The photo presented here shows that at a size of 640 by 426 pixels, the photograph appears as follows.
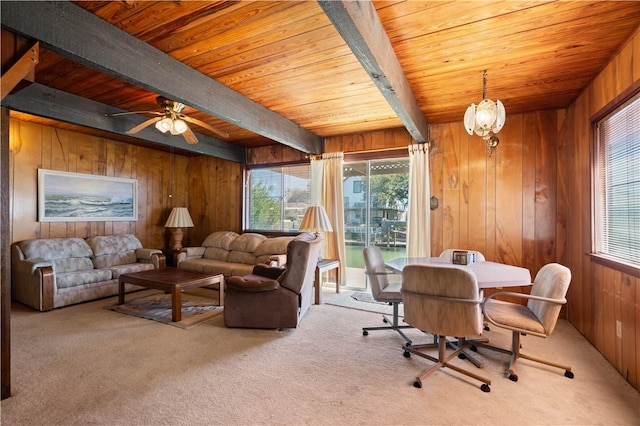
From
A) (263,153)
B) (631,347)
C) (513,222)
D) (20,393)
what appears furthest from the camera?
(263,153)

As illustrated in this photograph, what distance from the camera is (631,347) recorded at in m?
2.13

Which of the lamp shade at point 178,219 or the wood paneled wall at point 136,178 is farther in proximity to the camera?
the lamp shade at point 178,219

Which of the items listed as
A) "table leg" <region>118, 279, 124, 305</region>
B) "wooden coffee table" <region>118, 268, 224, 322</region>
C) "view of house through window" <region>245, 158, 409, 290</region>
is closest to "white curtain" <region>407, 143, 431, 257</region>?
"view of house through window" <region>245, 158, 409, 290</region>

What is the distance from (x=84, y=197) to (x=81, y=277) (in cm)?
154

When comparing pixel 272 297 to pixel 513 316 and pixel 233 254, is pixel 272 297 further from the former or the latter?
pixel 233 254

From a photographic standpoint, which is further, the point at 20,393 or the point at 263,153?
the point at 263,153

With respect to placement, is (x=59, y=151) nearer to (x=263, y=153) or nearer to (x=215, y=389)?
(x=263, y=153)

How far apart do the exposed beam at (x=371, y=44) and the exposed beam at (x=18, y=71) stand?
5.53 feet

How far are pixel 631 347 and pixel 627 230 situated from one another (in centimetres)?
86

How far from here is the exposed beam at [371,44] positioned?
1547 mm

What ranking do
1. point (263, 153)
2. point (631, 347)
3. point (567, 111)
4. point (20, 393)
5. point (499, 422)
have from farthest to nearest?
point (263, 153)
point (567, 111)
point (631, 347)
point (20, 393)
point (499, 422)

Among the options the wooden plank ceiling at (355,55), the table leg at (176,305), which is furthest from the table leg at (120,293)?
the wooden plank ceiling at (355,55)

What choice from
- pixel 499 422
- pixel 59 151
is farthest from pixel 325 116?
pixel 59 151

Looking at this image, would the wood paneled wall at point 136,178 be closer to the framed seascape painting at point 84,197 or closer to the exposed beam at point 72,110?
the framed seascape painting at point 84,197
